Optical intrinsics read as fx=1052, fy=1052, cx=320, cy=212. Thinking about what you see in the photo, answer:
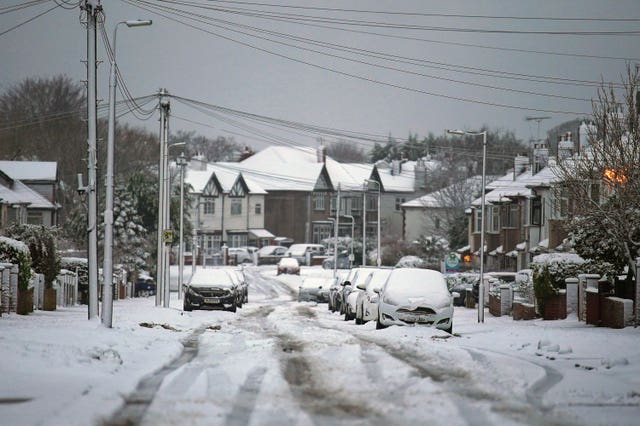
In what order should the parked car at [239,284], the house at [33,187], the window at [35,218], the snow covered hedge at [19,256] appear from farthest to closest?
the window at [35,218] < the house at [33,187] < the parked car at [239,284] < the snow covered hedge at [19,256]

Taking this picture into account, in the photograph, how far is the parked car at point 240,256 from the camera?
346ft

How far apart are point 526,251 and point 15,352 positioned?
50.7 metres

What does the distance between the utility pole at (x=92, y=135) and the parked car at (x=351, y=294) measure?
30.5ft

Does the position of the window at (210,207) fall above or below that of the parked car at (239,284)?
above

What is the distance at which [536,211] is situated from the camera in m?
61.3

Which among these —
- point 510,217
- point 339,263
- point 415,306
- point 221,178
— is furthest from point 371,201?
point 415,306

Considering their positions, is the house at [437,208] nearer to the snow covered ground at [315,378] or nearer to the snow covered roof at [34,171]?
the snow covered roof at [34,171]

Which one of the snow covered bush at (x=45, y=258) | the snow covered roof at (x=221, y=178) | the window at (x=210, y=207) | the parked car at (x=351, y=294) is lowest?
the parked car at (x=351, y=294)

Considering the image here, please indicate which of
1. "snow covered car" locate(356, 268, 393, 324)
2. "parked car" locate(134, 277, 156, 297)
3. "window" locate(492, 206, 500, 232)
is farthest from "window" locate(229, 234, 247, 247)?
"snow covered car" locate(356, 268, 393, 324)

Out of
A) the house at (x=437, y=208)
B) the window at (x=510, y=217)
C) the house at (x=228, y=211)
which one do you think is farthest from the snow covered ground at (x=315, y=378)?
the house at (x=228, y=211)

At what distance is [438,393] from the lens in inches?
477

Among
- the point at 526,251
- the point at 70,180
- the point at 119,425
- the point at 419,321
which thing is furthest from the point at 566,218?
the point at 70,180

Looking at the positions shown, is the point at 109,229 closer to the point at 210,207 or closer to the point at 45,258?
the point at 45,258

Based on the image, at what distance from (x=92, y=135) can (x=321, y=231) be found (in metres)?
100
